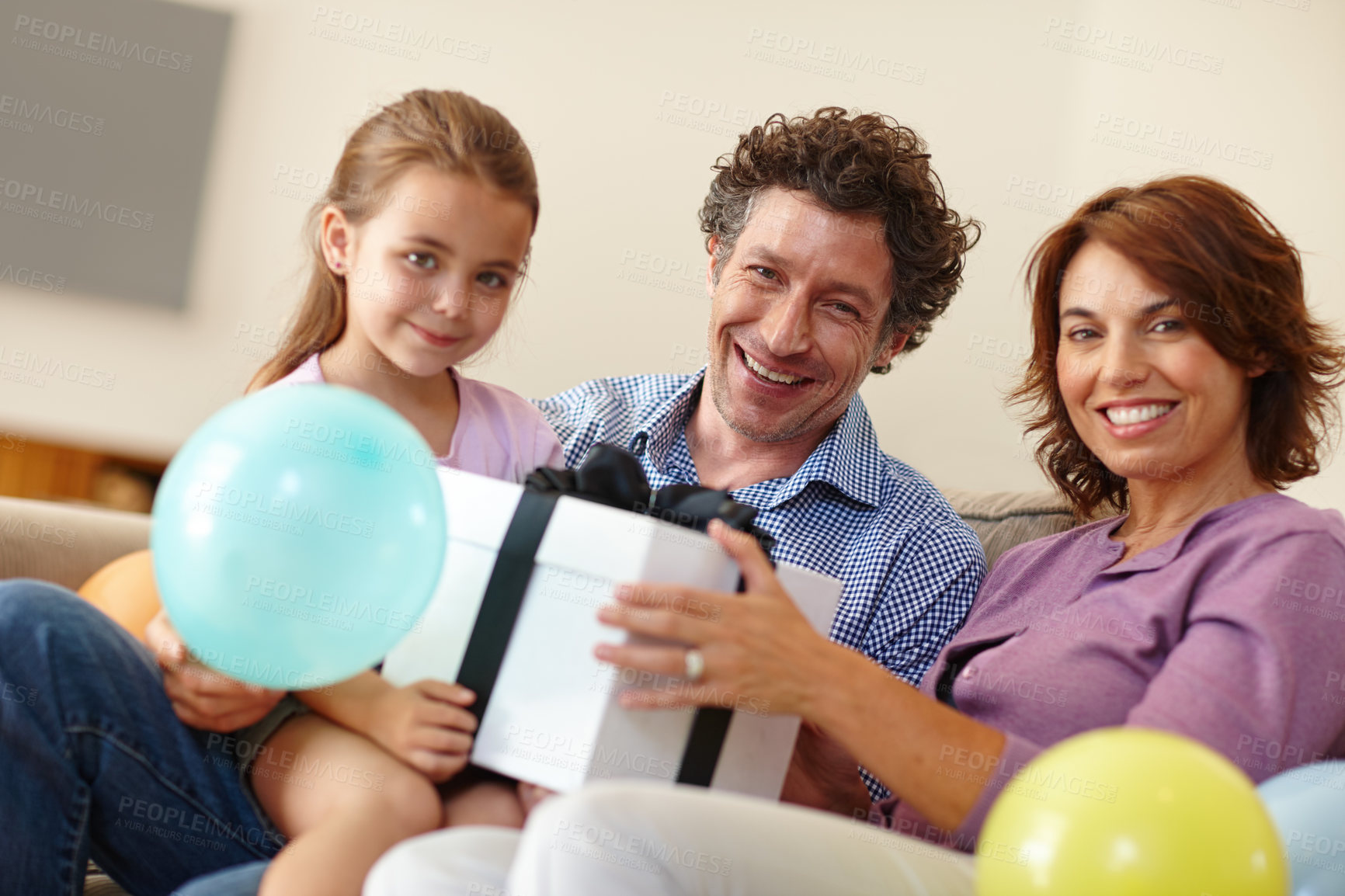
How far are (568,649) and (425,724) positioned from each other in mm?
157

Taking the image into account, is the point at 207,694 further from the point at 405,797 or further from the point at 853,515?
the point at 853,515

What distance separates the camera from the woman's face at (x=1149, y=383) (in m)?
1.32

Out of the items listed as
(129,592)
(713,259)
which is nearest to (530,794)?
(129,592)

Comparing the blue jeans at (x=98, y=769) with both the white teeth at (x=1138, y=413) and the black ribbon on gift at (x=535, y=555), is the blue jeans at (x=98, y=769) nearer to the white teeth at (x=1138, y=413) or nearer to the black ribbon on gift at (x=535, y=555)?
the black ribbon on gift at (x=535, y=555)

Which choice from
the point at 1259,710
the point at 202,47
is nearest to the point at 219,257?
the point at 202,47

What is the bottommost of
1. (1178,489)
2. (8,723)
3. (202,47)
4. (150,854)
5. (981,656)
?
(150,854)

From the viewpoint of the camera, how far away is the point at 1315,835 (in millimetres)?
959

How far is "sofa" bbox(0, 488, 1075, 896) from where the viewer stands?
5.28 feet

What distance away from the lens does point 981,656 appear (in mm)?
1357

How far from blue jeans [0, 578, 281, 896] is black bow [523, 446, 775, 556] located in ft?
1.46

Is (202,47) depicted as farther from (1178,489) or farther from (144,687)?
(1178,489)

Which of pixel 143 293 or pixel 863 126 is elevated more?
pixel 863 126

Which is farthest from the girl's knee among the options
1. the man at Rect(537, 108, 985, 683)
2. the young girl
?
the man at Rect(537, 108, 985, 683)

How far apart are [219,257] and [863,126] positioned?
170cm
